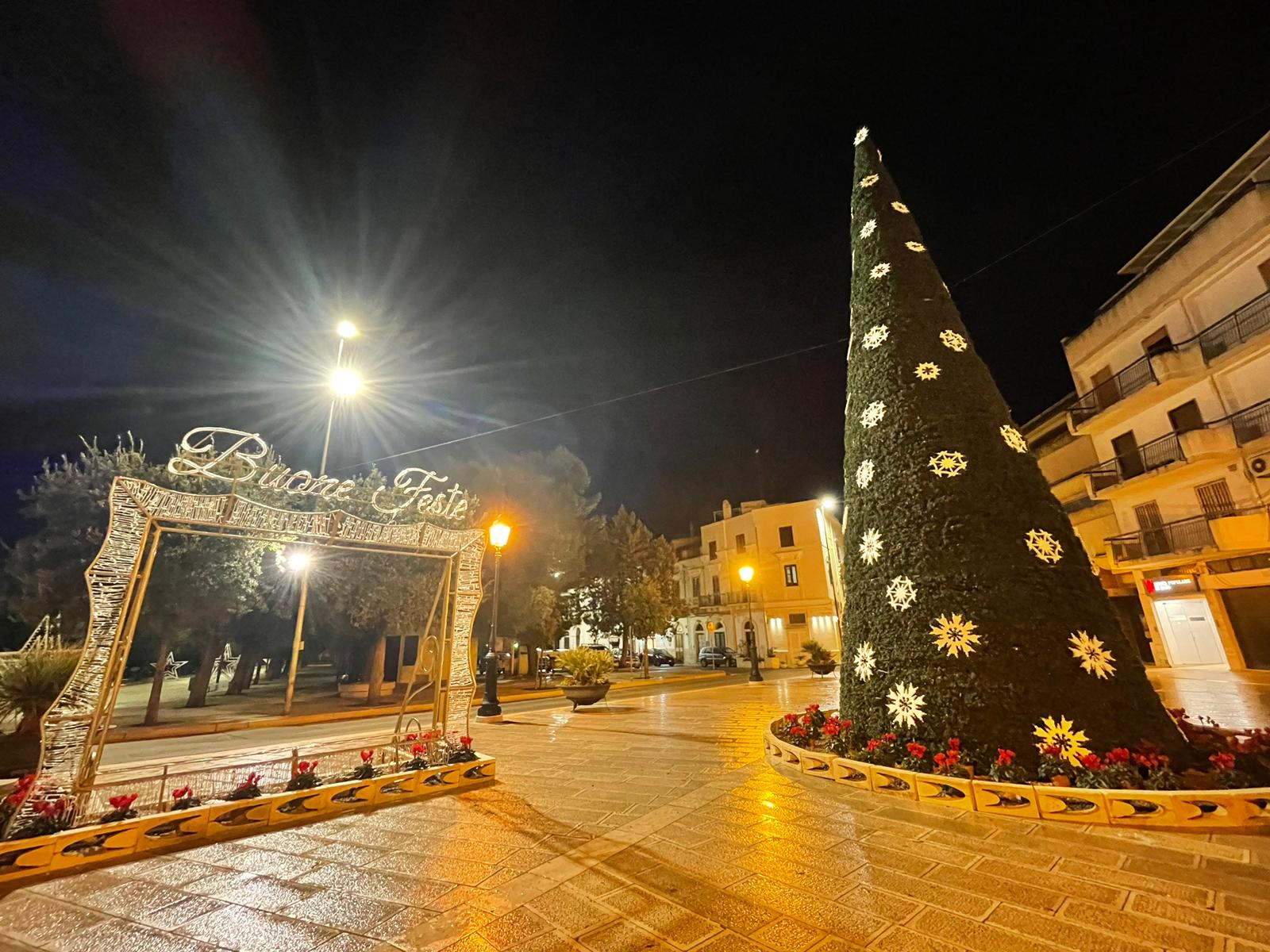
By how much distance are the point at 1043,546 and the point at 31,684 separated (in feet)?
40.3

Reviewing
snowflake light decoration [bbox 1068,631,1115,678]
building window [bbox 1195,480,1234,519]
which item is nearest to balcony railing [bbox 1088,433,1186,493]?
building window [bbox 1195,480,1234,519]

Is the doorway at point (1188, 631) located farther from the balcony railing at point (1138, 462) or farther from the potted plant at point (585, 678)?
the potted plant at point (585, 678)

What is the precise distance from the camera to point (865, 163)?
8.00m

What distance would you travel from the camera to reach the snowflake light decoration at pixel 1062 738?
4.38 metres

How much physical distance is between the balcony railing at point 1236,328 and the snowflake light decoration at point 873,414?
629 inches

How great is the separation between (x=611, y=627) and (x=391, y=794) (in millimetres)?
25751

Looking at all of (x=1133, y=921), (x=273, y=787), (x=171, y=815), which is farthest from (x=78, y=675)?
(x=1133, y=921)

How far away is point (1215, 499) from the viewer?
15.9 m

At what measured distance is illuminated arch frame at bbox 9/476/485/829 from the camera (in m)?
4.35

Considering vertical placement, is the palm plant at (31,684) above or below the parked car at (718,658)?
above

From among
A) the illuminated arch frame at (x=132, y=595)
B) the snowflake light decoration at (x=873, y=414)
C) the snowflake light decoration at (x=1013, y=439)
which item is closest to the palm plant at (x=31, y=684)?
the illuminated arch frame at (x=132, y=595)

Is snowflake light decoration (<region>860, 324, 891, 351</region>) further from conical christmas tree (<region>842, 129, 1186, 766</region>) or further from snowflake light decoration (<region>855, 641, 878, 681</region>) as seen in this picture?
snowflake light decoration (<region>855, 641, 878, 681</region>)

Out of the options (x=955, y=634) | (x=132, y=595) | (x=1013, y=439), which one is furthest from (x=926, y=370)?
(x=132, y=595)

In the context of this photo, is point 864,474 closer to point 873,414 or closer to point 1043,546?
point 873,414
